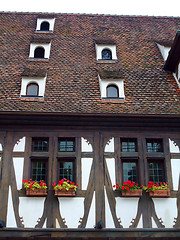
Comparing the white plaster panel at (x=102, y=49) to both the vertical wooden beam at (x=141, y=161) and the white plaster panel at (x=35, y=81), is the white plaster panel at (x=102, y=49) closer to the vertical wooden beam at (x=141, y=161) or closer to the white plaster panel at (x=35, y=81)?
the white plaster panel at (x=35, y=81)

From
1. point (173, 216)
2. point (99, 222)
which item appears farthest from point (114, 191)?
point (173, 216)

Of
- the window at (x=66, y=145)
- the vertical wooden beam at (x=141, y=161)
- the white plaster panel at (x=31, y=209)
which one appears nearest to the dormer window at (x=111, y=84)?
the vertical wooden beam at (x=141, y=161)

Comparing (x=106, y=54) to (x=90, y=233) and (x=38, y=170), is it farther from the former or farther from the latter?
(x=90, y=233)

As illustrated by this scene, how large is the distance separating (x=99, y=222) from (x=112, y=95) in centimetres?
424

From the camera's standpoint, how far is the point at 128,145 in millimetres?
11500

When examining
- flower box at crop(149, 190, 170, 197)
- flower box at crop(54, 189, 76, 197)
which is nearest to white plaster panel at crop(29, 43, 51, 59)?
flower box at crop(54, 189, 76, 197)

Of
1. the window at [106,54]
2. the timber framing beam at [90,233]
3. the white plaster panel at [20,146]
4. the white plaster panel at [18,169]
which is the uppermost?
the window at [106,54]

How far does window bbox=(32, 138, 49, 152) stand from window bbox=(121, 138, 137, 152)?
7.30 ft

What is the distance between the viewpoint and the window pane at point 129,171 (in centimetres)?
1115

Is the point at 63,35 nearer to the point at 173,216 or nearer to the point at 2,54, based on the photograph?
the point at 2,54

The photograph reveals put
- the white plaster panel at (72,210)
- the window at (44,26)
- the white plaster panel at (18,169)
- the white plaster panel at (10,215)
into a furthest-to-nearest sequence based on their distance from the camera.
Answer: the window at (44,26), the white plaster panel at (18,169), the white plaster panel at (72,210), the white plaster panel at (10,215)

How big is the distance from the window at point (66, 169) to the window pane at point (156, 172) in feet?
7.41

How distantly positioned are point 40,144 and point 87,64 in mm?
4219

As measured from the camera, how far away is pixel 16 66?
45.6ft
